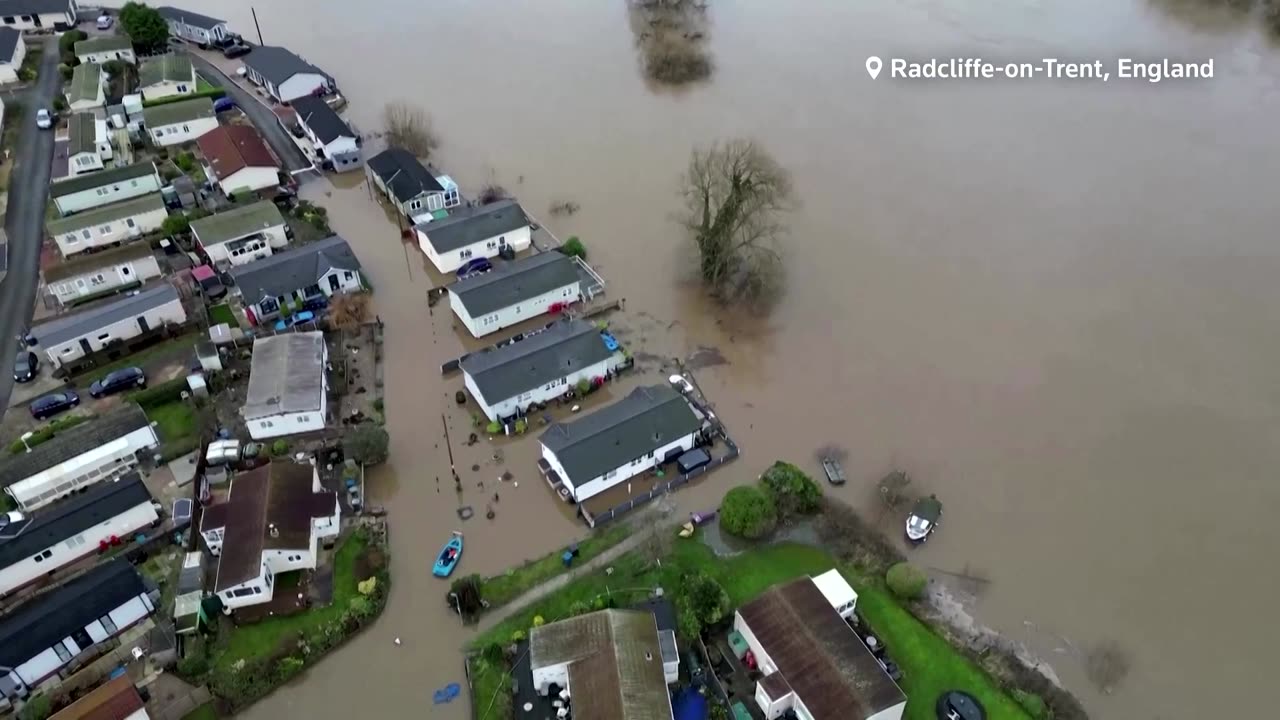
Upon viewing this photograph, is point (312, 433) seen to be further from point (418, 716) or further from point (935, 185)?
point (935, 185)

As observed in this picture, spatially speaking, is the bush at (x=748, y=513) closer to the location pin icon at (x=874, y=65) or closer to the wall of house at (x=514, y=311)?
the wall of house at (x=514, y=311)

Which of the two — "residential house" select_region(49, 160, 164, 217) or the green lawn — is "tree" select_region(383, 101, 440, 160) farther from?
the green lawn

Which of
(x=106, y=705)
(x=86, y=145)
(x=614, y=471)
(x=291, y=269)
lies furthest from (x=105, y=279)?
(x=614, y=471)

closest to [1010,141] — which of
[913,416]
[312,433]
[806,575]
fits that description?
[913,416]

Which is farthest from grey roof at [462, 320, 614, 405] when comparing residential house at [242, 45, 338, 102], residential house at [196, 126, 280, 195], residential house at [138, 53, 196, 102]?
residential house at [138, 53, 196, 102]

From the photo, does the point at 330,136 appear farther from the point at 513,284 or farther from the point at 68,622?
the point at 68,622

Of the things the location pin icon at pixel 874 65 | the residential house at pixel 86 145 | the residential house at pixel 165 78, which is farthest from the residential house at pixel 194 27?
the location pin icon at pixel 874 65
